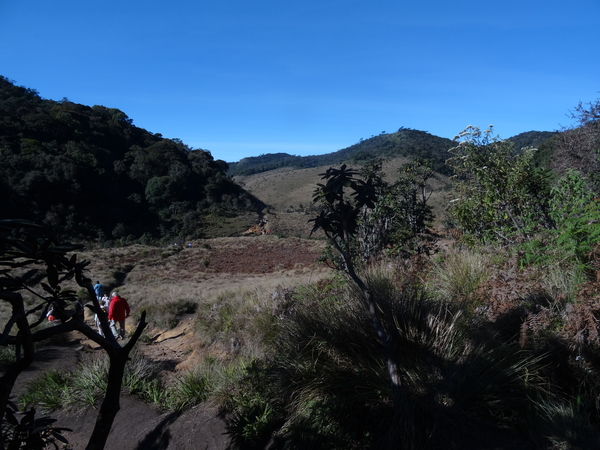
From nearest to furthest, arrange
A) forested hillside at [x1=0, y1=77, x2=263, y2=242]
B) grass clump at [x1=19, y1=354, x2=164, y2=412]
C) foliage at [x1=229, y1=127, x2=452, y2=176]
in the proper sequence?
grass clump at [x1=19, y1=354, x2=164, y2=412], forested hillside at [x1=0, y1=77, x2=263, y2=242], foliage at [x1=229, y1=127, x2=452, y2=176]

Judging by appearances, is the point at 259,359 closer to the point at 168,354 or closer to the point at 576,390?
the point at 576,390

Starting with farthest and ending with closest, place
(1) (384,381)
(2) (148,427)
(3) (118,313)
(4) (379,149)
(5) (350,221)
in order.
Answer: (4) (379,149)
(3) (118,313)
(2) (148,427)
(5) (350,221)
(1) (384,381)

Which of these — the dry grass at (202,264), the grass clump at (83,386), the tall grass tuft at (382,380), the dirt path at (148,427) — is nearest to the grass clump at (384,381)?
the tall grass tuft at (382,380)

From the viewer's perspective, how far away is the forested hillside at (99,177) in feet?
125

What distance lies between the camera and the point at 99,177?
48.7 meters

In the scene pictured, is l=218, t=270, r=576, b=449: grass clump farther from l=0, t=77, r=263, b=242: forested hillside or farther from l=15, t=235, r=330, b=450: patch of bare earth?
l=0, t=77, r=263, b=242: forested hillside

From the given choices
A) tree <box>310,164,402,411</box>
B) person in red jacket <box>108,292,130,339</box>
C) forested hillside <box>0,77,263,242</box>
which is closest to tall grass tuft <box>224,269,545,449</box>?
tree <box>310,164,402,411</box>

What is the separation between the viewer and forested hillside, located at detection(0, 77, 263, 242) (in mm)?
37969

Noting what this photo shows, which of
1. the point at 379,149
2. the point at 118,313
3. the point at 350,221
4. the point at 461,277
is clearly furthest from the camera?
the point at 379,149

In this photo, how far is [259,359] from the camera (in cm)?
590

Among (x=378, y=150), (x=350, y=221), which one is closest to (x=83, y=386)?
(x=350, y=221)

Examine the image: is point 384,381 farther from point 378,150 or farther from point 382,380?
point 378,150

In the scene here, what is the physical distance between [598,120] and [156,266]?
92.1 feet

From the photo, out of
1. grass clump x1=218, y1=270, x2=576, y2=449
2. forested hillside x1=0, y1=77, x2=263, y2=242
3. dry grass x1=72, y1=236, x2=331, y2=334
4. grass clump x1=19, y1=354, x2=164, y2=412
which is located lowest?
dry grass x1=72, y1=236, x2=331, y2=334
